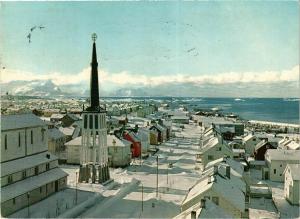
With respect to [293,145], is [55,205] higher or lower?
lower

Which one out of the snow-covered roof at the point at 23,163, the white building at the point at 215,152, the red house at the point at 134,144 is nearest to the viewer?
the snow-covered roof at the point at 23,163

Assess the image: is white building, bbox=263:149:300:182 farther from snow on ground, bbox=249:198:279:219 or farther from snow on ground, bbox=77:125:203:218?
snow on ground, bbox=249:198:279:219

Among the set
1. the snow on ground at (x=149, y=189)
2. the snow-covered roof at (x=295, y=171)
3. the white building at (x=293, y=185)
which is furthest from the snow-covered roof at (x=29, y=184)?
the snow-covered roof at (x=295, y=171)

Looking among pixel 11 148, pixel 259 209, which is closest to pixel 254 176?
pixel 259 209

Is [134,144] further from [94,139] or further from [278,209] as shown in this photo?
[278,209]

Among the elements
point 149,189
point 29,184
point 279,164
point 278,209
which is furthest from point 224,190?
point 279,164

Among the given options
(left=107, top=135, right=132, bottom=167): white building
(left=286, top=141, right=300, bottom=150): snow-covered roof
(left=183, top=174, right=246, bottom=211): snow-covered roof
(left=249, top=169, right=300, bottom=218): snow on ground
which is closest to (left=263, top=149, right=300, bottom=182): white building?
(left=249, top=169, right=300, bottom=218): snow on ground

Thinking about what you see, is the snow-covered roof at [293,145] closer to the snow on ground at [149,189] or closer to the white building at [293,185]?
the snow on ground at [149,189]
